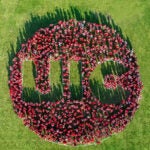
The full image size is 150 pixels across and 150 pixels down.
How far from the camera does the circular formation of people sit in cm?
2634

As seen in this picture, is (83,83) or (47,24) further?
(47,24)

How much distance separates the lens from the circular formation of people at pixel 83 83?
1037 inches

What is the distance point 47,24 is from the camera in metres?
28.1

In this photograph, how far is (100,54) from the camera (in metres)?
27.5

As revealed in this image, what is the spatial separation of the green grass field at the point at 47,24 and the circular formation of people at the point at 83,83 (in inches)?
15.6

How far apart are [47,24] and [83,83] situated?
15.0 feet

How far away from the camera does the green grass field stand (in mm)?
26359

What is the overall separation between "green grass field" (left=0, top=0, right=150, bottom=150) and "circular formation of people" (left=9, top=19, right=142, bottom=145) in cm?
40

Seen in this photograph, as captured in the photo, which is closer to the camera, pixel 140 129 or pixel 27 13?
pixel 140 129

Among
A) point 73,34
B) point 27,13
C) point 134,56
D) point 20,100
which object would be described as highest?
point 27,13

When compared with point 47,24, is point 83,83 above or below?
below

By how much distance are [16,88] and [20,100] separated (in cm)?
A: 79

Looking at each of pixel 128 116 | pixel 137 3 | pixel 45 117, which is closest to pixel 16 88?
pixel 45 117

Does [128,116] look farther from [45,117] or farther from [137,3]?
[137,3]
